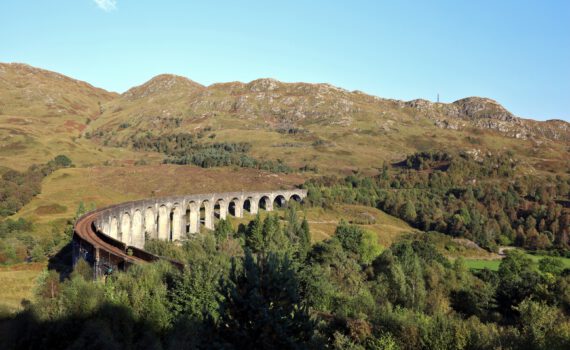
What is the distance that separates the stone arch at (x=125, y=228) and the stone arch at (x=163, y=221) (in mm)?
13142

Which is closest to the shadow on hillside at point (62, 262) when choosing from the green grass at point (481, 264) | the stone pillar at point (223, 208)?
the stone pillar at point (223, 208)

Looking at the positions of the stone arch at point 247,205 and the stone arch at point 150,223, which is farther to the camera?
the stone arch at point 247,205

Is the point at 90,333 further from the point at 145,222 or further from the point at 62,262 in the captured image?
the point at 145,222

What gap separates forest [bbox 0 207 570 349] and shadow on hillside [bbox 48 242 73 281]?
926 centimetres

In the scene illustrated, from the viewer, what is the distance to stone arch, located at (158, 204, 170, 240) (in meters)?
98.5

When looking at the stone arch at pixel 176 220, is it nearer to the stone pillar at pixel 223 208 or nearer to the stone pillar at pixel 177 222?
the stone pillar at pixel 177 222

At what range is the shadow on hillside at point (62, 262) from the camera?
226ft

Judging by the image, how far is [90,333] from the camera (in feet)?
92.3

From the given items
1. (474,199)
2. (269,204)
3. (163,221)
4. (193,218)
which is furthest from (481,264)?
(163,221)

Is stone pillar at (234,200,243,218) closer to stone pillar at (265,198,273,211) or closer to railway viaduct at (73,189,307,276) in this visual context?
railway viaduct at (73,189,307,276)

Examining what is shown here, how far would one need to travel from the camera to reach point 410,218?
13650cm

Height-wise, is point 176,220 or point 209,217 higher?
point 176,220

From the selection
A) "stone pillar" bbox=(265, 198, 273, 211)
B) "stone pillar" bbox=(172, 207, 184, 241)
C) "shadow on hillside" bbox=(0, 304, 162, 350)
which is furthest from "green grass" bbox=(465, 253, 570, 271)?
"shadow on hillside" bbox=(0, 304, 162, 350)

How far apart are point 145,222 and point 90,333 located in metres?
66.9
